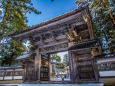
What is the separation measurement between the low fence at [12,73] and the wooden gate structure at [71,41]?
3.84 ft

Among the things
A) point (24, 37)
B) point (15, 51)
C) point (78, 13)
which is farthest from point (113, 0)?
point (15, 51)

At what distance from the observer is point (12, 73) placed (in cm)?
980

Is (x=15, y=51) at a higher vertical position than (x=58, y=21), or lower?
lower

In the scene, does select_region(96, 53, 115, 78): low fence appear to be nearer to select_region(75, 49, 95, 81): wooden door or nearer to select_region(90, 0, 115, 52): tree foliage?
select_region(75, 49, 95, 81): wooden door

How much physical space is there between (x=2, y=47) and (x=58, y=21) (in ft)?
48.7

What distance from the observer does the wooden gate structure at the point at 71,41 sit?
538 centimetres

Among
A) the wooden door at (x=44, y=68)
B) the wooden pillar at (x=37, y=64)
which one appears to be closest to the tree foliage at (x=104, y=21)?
the wooden door at (x=44, y=68)

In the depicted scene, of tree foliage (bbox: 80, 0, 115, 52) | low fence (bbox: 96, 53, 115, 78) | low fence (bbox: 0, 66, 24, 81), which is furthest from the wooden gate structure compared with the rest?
tree foliage (bbox: 80, 0, 115, 52)

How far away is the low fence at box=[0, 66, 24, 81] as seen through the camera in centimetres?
881

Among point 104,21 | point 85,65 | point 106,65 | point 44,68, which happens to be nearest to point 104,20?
point 104,21

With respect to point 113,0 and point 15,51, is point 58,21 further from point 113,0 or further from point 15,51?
point 15,51

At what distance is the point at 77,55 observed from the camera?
6.29 metres

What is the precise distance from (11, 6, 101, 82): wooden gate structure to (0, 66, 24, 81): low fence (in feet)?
3.84

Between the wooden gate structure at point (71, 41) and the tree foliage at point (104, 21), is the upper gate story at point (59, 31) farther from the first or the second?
the tree foliage at point (104, 21)
